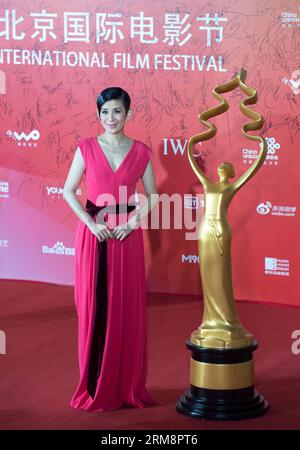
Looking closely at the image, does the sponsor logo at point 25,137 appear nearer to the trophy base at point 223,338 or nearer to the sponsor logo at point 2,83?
the sponsor logo at point 2,83

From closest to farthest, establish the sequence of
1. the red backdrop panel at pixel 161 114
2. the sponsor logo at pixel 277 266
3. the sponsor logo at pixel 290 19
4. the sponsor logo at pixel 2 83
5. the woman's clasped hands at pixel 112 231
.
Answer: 1. the woman's clasped hands at pixel 112 231
2. the sponsor logo at pixel 290 19
3. the red backdrop panel at pixel 161 114
4. the sponsor logo at pixel 277 266
5. the sponsor logo at pixel 2 83

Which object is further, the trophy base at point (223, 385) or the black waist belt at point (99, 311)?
the black waist belt at point (99, 311)

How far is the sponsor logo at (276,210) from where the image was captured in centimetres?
645

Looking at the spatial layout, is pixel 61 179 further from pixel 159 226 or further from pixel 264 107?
pixel 264 107

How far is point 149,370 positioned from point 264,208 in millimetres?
1908

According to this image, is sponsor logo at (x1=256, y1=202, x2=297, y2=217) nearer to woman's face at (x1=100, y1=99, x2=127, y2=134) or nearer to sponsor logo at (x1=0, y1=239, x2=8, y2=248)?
sponsor logo at (x1=0, y1=239, x2=8, y2=248)

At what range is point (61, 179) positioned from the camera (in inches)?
273

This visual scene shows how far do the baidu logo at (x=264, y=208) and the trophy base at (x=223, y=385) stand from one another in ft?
7.80

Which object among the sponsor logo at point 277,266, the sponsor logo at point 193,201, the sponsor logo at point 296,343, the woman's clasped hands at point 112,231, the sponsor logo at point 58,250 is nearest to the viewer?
the woman's clasped hands at point 112,231

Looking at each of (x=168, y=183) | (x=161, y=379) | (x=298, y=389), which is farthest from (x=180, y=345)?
(x=168, y=183)

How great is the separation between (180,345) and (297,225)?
1.41 metres

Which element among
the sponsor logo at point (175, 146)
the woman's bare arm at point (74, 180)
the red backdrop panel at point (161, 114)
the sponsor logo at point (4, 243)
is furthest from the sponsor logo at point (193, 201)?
the woman's bare arm at point (74, 180)

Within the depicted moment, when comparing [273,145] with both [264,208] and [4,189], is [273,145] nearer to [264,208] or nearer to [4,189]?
[264,208]

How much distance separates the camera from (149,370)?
5074 millimetres
